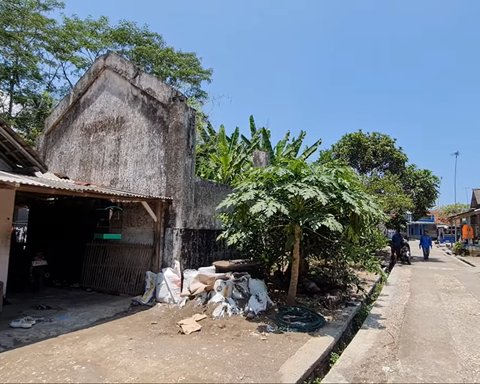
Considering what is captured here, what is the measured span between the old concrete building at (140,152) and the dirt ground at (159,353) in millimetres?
2600

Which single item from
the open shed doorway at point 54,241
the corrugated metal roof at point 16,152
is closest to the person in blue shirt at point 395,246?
the open shed doorway at point 54,241

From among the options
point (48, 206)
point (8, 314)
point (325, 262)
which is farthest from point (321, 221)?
point (48, 206)

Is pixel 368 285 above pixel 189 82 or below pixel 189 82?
below

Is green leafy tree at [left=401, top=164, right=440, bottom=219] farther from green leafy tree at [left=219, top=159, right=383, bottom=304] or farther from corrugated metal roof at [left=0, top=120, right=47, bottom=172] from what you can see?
corrugated metal roof at [left=0, top=120, right=47, bottom=172]

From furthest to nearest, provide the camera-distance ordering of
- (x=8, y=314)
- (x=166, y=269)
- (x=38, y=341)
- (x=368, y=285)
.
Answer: (x=368, y=285), (x=166, y=269), (x=8, y=314), (x=38, y=341)

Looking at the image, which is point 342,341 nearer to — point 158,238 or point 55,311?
point 158,238

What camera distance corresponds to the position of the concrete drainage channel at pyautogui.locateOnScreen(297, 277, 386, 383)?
5.09m

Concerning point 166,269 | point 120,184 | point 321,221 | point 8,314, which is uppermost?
point 120,184

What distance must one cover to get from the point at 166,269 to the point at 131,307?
1.12m

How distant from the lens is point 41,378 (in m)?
4.47

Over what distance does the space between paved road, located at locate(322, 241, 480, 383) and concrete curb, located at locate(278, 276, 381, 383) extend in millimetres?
279

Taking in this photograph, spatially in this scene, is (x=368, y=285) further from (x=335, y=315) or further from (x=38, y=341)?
(x=38, y=341)

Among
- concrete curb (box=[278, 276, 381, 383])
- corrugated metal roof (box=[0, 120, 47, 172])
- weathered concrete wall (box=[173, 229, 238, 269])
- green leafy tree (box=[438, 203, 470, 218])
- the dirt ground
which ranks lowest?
the dirt ground

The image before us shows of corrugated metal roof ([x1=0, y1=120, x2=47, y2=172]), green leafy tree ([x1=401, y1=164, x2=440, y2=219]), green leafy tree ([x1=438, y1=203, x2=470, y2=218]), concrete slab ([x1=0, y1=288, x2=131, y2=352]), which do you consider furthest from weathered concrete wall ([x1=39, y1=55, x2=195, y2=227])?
green leafy tree ([x1=438, y1=203, x2=470, y2=218])
